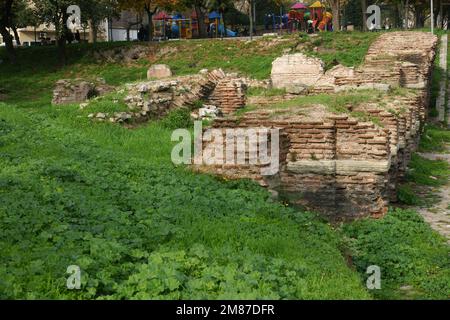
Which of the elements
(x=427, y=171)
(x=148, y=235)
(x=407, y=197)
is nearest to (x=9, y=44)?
(x=427, y=171)

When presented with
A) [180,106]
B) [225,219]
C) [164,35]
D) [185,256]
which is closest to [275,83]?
[180,106]

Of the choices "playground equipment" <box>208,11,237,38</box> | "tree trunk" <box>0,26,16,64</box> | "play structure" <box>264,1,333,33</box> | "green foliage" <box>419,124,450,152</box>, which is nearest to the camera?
"green foliage" <box>419,124,450,152</box>

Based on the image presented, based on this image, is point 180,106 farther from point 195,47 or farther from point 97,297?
point 195,47

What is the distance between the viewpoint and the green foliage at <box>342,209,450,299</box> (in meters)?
7.00

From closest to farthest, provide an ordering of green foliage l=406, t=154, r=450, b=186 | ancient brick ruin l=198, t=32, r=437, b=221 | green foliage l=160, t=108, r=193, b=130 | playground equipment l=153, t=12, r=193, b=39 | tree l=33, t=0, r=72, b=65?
ancient brick ruin l=198, t=32, r=437, b=221 < green foliage l=406, t=154, r=450, b=186 < green foliage l=160, t=108, r=193, b=130 < tree l=33, t=0, r=72, b=65 < playground equipment l=153, t=12, r=193, b=39

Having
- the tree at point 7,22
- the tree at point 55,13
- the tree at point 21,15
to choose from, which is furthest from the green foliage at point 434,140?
the tree at point 7,22

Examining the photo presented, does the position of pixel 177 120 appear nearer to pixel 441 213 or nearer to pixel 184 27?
pixel 441 213

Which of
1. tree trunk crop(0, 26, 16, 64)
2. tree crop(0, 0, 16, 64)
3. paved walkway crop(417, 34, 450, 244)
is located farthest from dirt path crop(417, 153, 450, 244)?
tree trunk crop(0, 26, 16, 64)

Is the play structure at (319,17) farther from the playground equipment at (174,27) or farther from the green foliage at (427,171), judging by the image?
the green foliage at (427,171)

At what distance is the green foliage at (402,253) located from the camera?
6996mm

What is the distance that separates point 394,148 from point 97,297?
6762 mm

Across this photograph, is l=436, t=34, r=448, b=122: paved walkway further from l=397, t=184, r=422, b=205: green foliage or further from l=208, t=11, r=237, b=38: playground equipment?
l=397, t=184, r=422, b=205: green foliage

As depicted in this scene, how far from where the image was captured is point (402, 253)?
7.86 m
